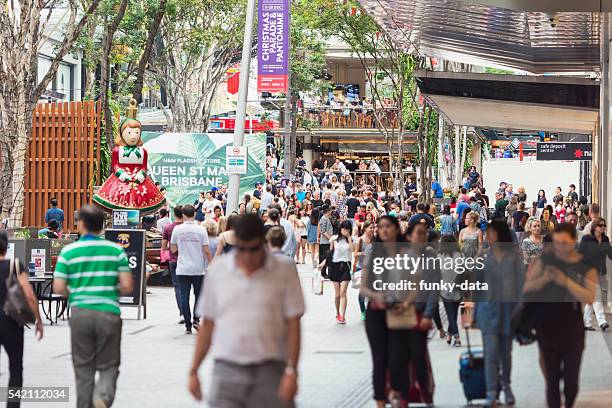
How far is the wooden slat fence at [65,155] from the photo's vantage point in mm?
27969

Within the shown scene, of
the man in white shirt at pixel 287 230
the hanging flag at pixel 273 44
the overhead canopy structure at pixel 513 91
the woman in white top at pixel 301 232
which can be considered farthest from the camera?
the hanging flag at pixel 273 44

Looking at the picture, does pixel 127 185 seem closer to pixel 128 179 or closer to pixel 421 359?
pixel 128 179

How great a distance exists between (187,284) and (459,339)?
6389 mm

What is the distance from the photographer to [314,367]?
1398 centimetres

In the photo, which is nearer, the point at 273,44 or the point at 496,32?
the point at 496,32

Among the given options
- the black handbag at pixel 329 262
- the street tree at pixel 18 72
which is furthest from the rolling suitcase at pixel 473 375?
the street tree at pixel 18 72

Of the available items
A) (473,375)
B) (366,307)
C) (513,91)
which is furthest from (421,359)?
(513,91)

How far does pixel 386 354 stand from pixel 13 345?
9.44 feet

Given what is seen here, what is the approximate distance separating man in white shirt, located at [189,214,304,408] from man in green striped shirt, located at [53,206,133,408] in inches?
89.4

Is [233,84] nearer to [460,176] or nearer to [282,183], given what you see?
[460,176]

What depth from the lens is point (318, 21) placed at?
39.7 m

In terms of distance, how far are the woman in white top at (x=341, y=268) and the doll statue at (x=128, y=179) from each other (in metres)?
5.93

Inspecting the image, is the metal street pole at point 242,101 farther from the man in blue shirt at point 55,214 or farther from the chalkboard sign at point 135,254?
the chalkboard sign at point 135,254

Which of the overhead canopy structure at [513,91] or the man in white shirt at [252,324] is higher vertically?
the overhead canopy structure at [513,91]
